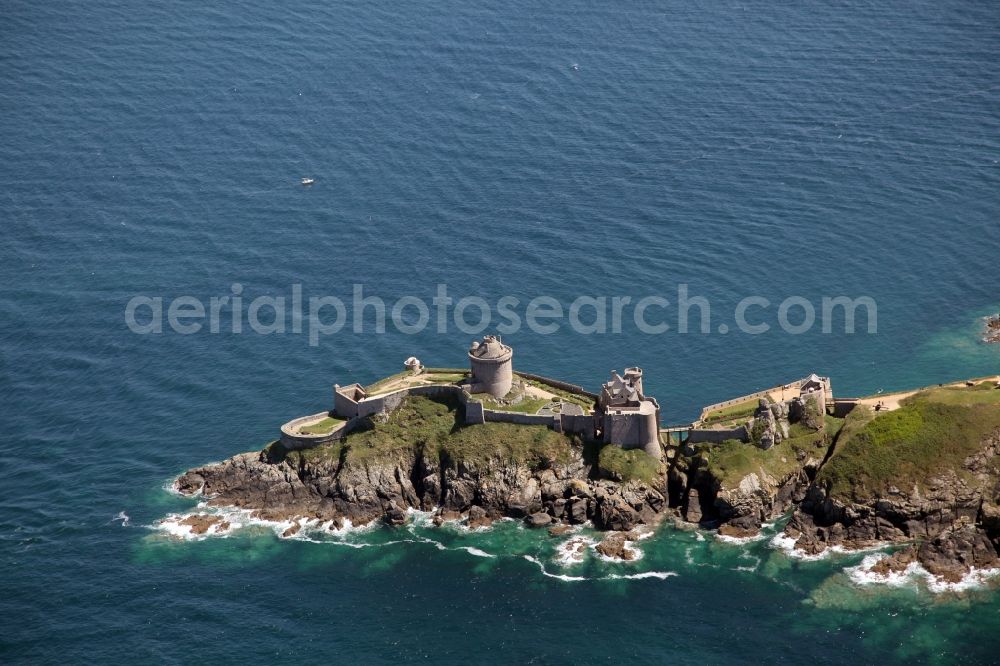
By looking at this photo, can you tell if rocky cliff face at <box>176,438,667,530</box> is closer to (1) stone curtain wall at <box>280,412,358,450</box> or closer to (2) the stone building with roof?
(1) stone curtain wall at <box>280,412,358,450</box>

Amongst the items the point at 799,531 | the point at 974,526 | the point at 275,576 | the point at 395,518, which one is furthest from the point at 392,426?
the point at 974,526

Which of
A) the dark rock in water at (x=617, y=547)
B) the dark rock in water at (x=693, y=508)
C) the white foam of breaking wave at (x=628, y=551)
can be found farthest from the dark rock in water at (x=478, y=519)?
the dark rock in water at (x=693, y=508)

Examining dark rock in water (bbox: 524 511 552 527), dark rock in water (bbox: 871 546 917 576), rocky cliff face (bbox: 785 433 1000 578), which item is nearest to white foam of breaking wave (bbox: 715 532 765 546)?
rocky cliff face (bbox: 785 433 1000 578)

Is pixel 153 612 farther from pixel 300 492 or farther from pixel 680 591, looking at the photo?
pixel 680 591

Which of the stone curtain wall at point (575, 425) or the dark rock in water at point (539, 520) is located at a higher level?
the stone curtain wall at point (575, 425)

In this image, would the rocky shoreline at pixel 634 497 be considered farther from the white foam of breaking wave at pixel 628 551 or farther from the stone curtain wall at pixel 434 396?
the stone curtain wall at pixel 434 396

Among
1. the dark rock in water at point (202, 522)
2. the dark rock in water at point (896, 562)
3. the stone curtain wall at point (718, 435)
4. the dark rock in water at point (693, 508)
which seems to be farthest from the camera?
the dark rock in water at point (202, 522)
